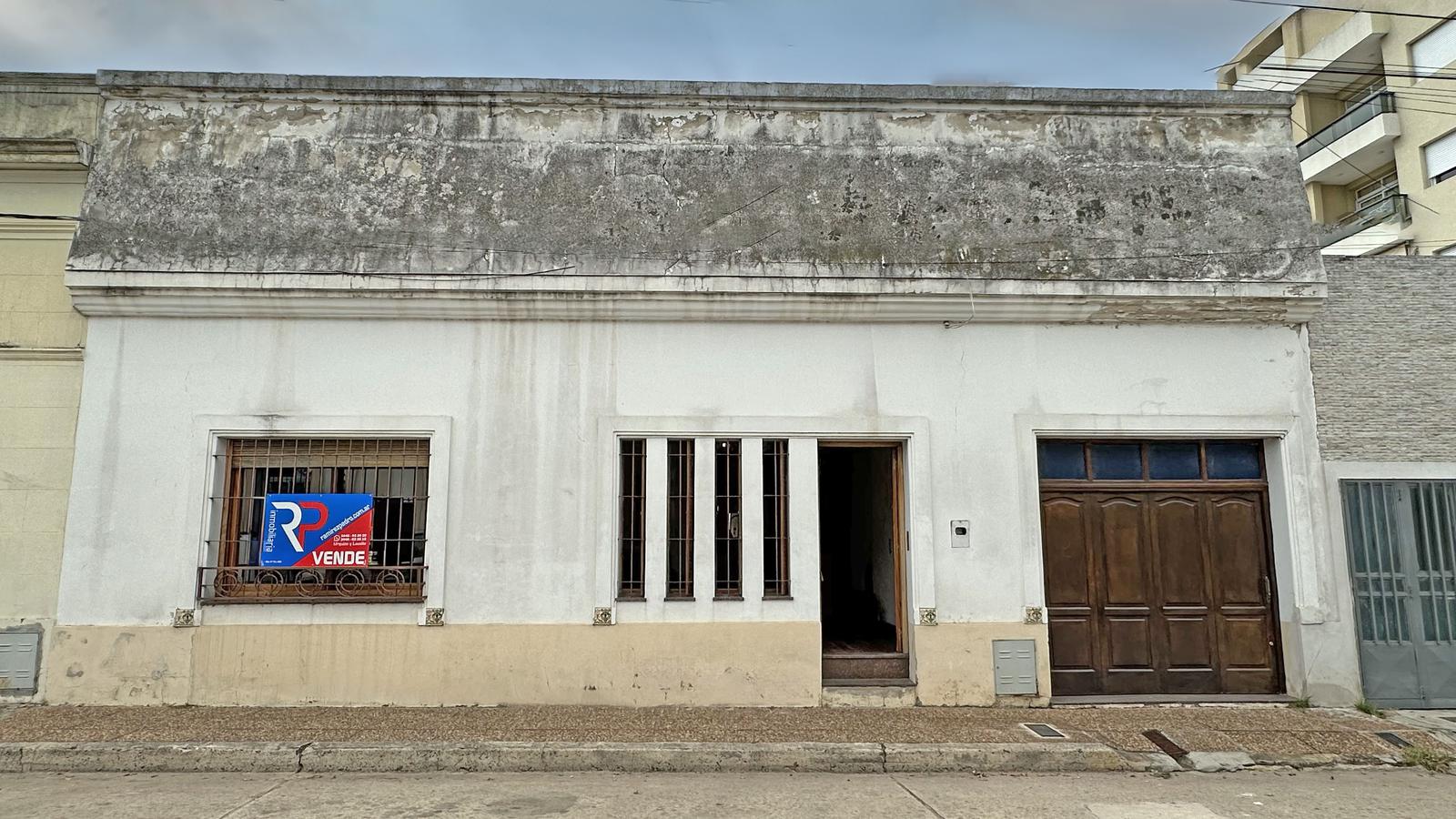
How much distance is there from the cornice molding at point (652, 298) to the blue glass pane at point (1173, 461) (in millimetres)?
1247

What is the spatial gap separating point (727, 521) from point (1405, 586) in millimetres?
6039

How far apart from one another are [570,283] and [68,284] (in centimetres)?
424

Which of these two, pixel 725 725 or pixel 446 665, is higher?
pixel 446 665

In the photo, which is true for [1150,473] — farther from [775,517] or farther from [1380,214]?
[1380,214]

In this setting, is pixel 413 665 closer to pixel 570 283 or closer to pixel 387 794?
pixel 387 794

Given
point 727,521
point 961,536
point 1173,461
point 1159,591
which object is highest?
point 1173,461

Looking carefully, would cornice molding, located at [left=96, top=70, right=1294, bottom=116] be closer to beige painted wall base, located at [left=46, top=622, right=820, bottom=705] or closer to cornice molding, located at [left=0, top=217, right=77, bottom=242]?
cornice molding, located at [left=0, top=217, right=77, bottom=242]

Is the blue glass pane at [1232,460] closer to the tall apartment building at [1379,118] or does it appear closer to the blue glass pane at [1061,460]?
the blue glass pane at [1061,460]

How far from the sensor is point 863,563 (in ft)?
32.8

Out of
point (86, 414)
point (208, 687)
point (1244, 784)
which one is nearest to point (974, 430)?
point (1244, 784)

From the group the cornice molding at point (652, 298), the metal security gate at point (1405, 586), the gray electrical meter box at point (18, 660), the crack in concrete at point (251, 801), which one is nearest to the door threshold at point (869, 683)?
the cornice molding at point (652, 298)

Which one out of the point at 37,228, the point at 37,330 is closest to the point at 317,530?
the point at 37,330

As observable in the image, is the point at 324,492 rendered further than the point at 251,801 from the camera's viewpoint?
Yes

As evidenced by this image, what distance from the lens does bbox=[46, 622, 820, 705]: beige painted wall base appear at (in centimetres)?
680
